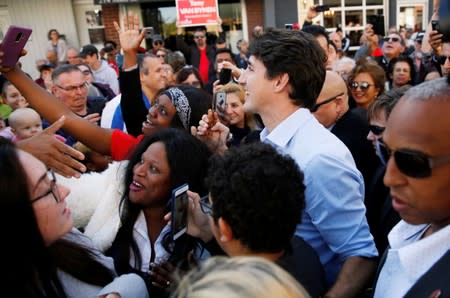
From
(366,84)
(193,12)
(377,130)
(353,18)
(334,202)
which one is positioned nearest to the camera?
(334,202)

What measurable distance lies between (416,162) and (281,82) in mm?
805

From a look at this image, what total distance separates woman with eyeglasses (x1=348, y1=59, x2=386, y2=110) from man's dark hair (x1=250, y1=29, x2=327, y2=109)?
1813mm

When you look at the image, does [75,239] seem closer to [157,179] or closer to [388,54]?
[157,179]

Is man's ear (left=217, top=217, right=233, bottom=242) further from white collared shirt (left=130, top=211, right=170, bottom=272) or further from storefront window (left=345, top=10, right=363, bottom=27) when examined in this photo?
storefront window (left=345, top=10, right=363, bottom=27)

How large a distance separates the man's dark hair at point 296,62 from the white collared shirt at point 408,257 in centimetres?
71

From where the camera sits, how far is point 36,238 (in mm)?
1126

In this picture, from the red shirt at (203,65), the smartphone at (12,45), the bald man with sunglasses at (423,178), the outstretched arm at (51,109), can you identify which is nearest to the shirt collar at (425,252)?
the bald man with sunglasses at (423,178)

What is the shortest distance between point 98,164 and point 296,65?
1359 millimetres

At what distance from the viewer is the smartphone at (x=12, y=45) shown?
1997mm

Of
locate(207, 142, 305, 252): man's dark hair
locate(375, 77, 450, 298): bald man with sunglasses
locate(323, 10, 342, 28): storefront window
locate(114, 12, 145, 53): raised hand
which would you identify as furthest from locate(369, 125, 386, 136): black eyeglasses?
locate(323, 10, 342, 28): storefront window

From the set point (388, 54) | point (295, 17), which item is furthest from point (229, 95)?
point (295, 17)

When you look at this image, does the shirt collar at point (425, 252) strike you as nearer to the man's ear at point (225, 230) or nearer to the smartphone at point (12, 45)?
the man's ear at point (225, 230)

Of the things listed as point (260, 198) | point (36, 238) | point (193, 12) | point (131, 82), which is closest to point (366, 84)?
point (131, 82)

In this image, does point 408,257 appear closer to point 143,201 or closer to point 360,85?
point 143,201
